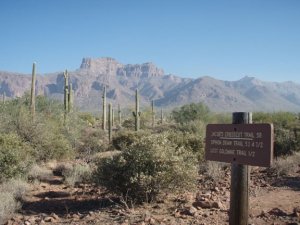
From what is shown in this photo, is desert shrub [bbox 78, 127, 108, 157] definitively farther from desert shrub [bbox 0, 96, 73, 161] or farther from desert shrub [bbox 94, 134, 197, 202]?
desert shrub [bbox 94, 134, 197, 202]

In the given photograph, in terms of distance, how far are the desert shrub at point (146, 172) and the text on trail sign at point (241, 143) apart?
315 cm

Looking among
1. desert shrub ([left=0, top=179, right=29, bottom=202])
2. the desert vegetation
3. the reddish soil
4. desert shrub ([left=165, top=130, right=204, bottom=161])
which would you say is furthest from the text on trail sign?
desert shrub ([left=165, top=130, right=204, bottom=161])

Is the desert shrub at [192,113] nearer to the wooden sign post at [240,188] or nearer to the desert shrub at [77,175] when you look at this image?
the desert shrub at [77,175]

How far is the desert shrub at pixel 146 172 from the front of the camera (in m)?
9.48

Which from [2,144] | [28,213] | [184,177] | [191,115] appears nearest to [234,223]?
[184,177]

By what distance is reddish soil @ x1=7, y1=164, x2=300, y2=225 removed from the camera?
8055mm

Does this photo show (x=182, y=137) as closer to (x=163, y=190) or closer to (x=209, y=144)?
(x=163, y=190)

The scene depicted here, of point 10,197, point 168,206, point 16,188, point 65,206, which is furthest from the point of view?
point 16,188

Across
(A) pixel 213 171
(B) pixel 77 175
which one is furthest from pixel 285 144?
(B) pixel 77 175

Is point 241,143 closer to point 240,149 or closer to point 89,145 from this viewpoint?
point 240,149

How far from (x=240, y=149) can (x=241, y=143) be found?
83 millimetres

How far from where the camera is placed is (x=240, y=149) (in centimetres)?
595

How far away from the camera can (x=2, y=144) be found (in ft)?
43.8

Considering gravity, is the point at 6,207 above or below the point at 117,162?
below
